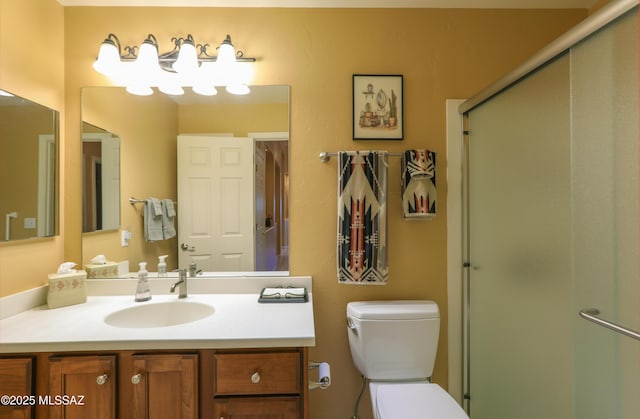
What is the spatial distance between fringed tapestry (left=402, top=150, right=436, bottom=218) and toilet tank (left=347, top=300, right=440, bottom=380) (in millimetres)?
466

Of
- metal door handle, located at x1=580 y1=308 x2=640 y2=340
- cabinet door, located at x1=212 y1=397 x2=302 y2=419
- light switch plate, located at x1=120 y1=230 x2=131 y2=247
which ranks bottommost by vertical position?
cabinet door, located at x1=212 y1=397 x2=302 y2=419

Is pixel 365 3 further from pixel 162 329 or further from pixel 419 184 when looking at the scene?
pixel 162 329

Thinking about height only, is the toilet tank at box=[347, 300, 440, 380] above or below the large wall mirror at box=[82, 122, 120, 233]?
below

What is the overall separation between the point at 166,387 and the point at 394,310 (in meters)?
0.95

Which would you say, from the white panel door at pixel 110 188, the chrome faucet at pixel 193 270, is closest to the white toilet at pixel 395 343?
the chrome faucet at pixel 193 270

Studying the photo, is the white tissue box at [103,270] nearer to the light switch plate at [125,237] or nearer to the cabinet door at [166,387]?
the light switch plate at [125,237]

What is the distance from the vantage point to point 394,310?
1344 millimetres

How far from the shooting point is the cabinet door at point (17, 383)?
0.97 metres

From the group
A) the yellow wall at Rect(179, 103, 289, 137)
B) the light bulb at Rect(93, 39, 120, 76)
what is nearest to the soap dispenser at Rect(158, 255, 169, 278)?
the yellow wall at Rect(179, 103, 289, 137)

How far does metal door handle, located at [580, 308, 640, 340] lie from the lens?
0.77 meters

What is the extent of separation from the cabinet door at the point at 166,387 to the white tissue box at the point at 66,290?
0.60 metres

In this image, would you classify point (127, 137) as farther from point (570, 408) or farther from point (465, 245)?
point (570, 408)

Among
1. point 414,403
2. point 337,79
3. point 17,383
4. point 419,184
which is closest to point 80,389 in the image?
point 17,383

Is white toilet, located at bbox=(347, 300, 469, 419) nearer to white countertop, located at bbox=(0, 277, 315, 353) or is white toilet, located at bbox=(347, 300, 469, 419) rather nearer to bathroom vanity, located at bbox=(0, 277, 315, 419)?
white countertop, located at bbox=(0, 277, 315, 353)
